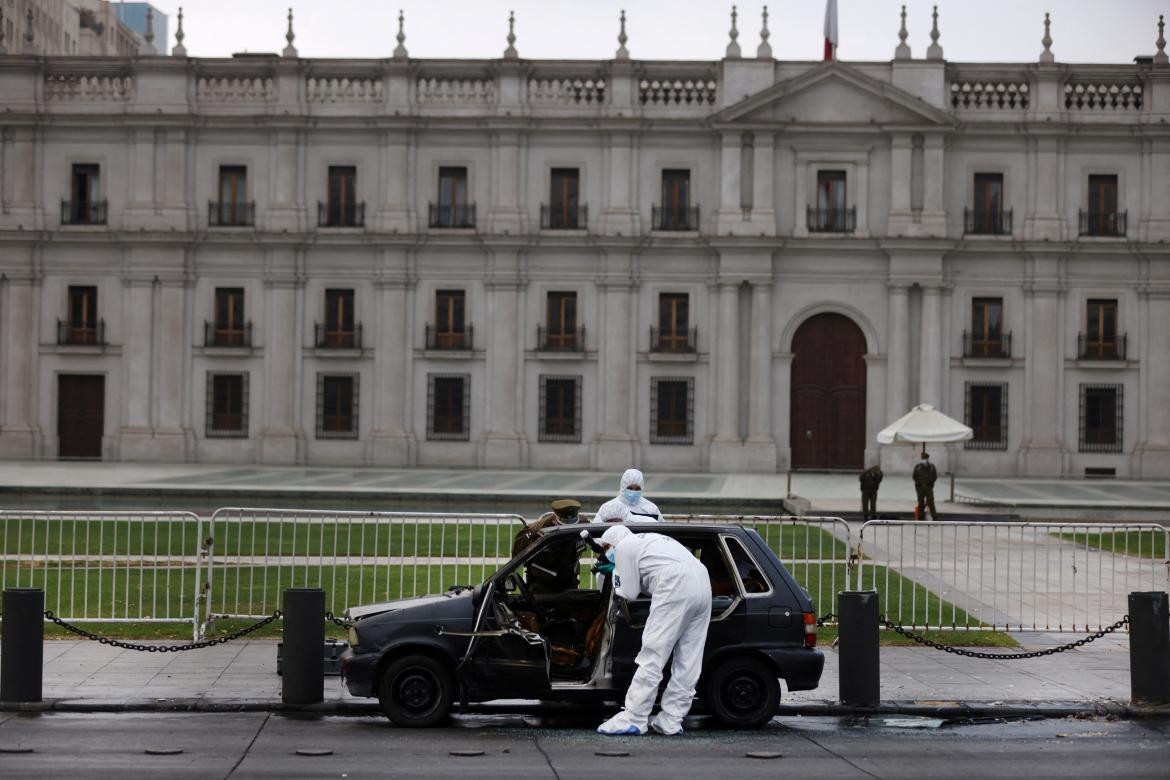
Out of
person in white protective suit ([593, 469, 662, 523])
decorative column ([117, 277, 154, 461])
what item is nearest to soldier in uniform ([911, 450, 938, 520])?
person in white protective suit ([593, 469, 662, 523])

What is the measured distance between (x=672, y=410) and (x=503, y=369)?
5.31 m

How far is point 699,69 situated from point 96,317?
2017cm

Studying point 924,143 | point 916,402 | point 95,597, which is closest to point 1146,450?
point 916,402

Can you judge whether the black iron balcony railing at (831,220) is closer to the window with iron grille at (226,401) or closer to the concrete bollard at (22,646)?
the window with iron grille at (226,401)

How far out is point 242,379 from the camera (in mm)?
47562

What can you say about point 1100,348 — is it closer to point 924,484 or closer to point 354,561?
point 924,484

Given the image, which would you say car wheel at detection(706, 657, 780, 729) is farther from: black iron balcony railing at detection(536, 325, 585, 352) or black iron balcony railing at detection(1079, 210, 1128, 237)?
black iron balcony railing at detection(1079, 210, 1128, 237)

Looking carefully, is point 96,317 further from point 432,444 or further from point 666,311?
point 666,311

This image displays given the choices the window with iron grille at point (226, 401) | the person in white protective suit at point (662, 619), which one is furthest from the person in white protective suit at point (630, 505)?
the window with iron grille at point (226, 401)

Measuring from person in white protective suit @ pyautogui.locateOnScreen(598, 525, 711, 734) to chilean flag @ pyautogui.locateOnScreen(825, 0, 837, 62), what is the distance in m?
38.6

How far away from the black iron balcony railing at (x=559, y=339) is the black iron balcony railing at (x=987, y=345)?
11652 millimetres

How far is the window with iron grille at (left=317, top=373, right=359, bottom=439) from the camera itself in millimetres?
47406

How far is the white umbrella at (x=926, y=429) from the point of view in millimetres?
33312

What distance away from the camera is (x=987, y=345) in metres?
46.8
